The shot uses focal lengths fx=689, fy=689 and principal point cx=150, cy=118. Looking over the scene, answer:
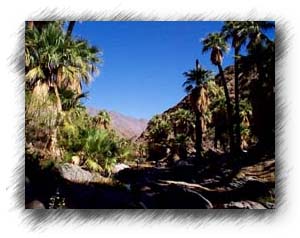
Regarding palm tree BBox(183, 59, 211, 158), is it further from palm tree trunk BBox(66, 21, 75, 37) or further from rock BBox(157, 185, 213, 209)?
palm tree trunk BBox(66, 21, 75, 37)

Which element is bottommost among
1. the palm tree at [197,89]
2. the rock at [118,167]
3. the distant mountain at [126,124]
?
the rock at [118,167]

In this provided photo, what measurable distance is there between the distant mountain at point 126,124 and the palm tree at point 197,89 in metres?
0.40

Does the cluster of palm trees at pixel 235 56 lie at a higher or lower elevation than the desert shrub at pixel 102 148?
higher

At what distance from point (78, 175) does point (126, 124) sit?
0.54m

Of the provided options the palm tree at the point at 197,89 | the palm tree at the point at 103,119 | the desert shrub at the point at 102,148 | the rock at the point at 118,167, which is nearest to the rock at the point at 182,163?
the palm tree at the point at 197,89

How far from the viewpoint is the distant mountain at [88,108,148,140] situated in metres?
5.20

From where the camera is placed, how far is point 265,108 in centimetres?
522

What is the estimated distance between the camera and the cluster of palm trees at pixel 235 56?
5199 mm

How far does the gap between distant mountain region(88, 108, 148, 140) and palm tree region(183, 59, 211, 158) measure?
1.30 feet

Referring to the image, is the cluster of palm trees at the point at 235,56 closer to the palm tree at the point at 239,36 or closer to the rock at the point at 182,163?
the palm tree at the point at 239,36

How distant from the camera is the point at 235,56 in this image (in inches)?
208

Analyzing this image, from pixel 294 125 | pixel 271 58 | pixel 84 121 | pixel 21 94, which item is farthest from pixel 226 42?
pixel 21 94

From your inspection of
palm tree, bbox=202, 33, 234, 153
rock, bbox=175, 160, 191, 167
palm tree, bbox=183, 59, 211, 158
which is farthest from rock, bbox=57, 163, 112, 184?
palm tree, bbox=202, 33, 234, 153

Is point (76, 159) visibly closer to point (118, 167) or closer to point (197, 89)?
point (118, 167)
